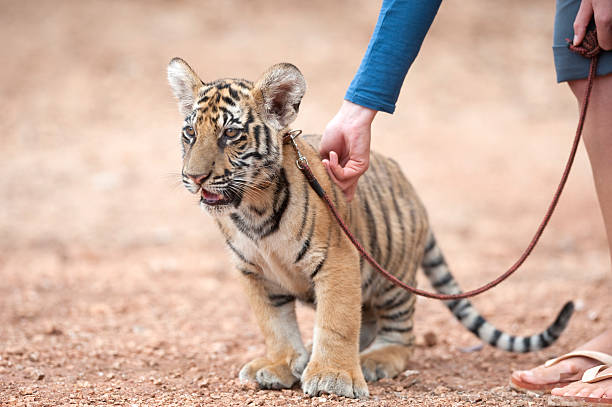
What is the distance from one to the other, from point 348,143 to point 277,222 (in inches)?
18.6

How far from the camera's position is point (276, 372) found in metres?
3.21

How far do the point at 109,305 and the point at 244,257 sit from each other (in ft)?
8.52

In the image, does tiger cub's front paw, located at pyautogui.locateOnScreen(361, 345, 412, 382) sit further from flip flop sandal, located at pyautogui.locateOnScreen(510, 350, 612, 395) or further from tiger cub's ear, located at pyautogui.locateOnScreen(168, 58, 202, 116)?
tiger cub's ear, located at pyautogui.locateOnScreen(168, 58, 202, 116)

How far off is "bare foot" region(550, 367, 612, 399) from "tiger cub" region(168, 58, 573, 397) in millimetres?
835

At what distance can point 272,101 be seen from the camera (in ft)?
10.1

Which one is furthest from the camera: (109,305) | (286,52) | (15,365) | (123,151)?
(286,52)

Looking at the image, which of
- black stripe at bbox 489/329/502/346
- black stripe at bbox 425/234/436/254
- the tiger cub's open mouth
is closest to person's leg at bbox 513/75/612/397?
black stripe at bbox 489/329/502/346

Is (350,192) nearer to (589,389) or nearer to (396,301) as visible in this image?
(396,301)

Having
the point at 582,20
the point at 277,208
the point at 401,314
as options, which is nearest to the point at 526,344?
the point at 401,314

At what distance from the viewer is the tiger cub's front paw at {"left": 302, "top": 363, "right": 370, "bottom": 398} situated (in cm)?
299

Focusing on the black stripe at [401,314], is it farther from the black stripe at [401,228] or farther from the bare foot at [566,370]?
the bare foot at [566,370]

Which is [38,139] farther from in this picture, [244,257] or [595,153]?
[595,153]

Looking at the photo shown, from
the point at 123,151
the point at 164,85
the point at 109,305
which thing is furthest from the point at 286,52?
the point at 109,305

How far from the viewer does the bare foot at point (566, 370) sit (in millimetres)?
3072
